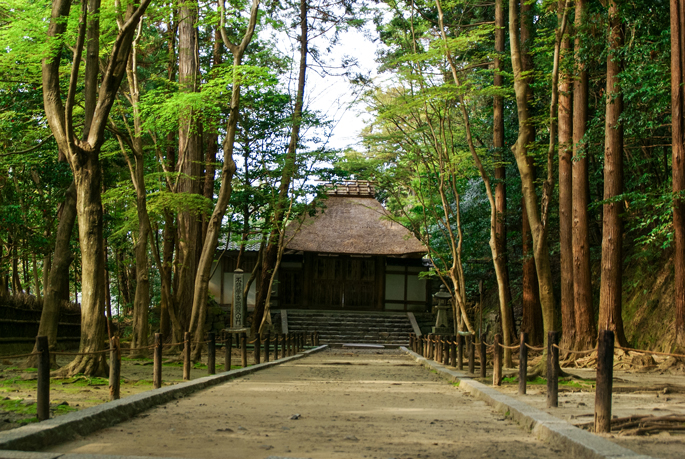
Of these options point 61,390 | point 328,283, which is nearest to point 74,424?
point 61,390

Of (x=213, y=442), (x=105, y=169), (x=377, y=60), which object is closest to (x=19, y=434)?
(x=213, y=442)

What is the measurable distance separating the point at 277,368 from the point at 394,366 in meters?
3.50

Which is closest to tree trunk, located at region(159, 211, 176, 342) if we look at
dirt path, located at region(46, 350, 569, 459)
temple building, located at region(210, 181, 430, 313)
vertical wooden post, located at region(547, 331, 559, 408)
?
dirt path, located at region(46, 350, 569, 459)

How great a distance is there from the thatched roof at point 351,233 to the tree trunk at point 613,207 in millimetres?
13709

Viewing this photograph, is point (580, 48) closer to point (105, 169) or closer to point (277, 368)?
point (277, 368)

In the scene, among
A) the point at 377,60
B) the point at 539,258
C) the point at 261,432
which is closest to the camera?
the point at 261,432

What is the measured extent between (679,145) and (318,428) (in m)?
9.24

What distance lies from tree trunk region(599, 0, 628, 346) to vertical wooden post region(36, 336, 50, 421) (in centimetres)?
1085

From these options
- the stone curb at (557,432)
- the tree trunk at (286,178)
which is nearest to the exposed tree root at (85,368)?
Answer: the stone curb at (557,432)

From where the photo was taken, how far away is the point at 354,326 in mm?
27344

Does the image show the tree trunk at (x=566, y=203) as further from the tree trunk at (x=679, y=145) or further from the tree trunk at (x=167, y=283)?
the tree trunk at (x=167, y=283)

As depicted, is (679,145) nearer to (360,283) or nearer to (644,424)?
(644,424)

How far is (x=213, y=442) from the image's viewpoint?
4785 mm

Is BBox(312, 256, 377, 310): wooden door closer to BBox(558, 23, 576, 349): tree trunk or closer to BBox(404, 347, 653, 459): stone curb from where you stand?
BBox(558, 23, 576, 349): tree trunk
